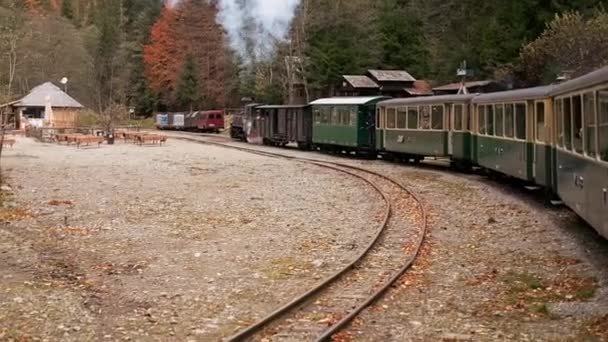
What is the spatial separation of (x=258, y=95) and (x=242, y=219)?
5028 cm

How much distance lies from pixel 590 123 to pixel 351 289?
3605 millimetres

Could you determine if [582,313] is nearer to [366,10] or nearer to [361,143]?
[361,143]

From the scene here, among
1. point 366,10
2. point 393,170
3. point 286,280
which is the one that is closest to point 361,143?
point 393,170

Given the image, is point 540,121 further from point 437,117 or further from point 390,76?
point 390,76

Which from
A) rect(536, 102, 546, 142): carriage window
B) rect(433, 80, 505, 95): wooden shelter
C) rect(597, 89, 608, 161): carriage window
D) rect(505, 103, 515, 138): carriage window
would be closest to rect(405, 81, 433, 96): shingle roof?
rect(433, 80, 505, 95): wooden shelter

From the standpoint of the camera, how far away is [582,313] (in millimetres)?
7996

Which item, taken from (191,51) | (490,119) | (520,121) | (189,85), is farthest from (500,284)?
(189,85)

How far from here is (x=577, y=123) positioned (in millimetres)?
10961

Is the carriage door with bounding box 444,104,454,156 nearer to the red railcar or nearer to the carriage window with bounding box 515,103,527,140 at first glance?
the carriage window with bounding box 515,103,527,140

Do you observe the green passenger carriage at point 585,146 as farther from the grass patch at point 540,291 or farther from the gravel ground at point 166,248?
the gravel ground at point 166,248

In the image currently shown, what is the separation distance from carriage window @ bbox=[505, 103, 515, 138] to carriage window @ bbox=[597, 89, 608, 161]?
9082 mm

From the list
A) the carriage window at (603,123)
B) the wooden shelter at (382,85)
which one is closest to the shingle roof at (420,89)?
the wooden shelter at (382,85)

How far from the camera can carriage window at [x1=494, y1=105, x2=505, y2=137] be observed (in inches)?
758

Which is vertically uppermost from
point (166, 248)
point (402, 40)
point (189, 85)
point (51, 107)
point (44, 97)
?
point (402, 40)
